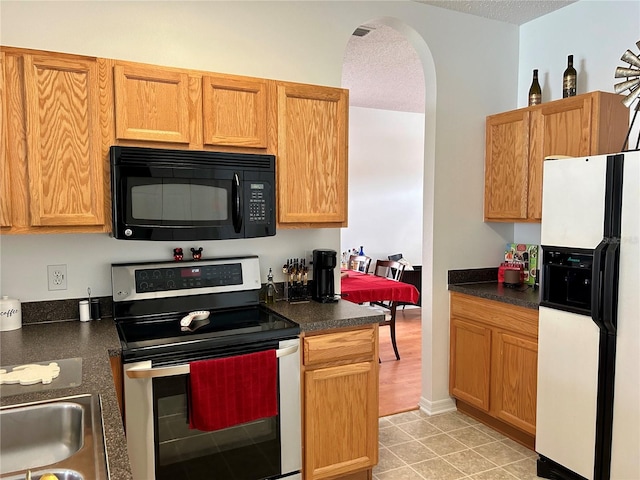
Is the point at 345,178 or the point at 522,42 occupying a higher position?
the point at 522,42

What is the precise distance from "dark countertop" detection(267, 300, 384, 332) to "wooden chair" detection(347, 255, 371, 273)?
3645 mm

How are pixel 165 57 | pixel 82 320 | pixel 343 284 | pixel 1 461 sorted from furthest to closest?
pixel 343 284 < pixel 165 57 < pixel 82 320 < pixel 1 461

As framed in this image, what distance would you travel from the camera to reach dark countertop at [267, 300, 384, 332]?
2.34m

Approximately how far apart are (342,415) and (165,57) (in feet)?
6.58

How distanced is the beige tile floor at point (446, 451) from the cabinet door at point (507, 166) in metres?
1.42

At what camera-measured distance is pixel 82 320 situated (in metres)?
2.35

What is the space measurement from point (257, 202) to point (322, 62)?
103 cm

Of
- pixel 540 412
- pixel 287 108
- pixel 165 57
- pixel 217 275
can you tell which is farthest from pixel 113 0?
pixel 540 412

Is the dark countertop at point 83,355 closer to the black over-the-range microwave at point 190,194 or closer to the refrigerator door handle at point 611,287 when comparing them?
the black over-the-range microwave at point 190,194

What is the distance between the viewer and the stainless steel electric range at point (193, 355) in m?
1.96

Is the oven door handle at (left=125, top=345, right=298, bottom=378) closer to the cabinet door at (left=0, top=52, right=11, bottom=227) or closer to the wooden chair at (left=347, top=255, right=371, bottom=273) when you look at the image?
the cabinet door at (left=0, top=52, right=11, bottom=227)

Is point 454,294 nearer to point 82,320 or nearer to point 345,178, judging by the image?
point 345,178

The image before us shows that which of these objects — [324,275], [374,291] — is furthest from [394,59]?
[324,275]

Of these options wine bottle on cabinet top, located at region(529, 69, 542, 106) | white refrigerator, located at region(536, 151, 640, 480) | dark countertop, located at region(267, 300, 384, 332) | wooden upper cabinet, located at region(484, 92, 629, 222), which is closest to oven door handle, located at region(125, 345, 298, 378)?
dark countertop, located at region(267, 300, 384, 332)
